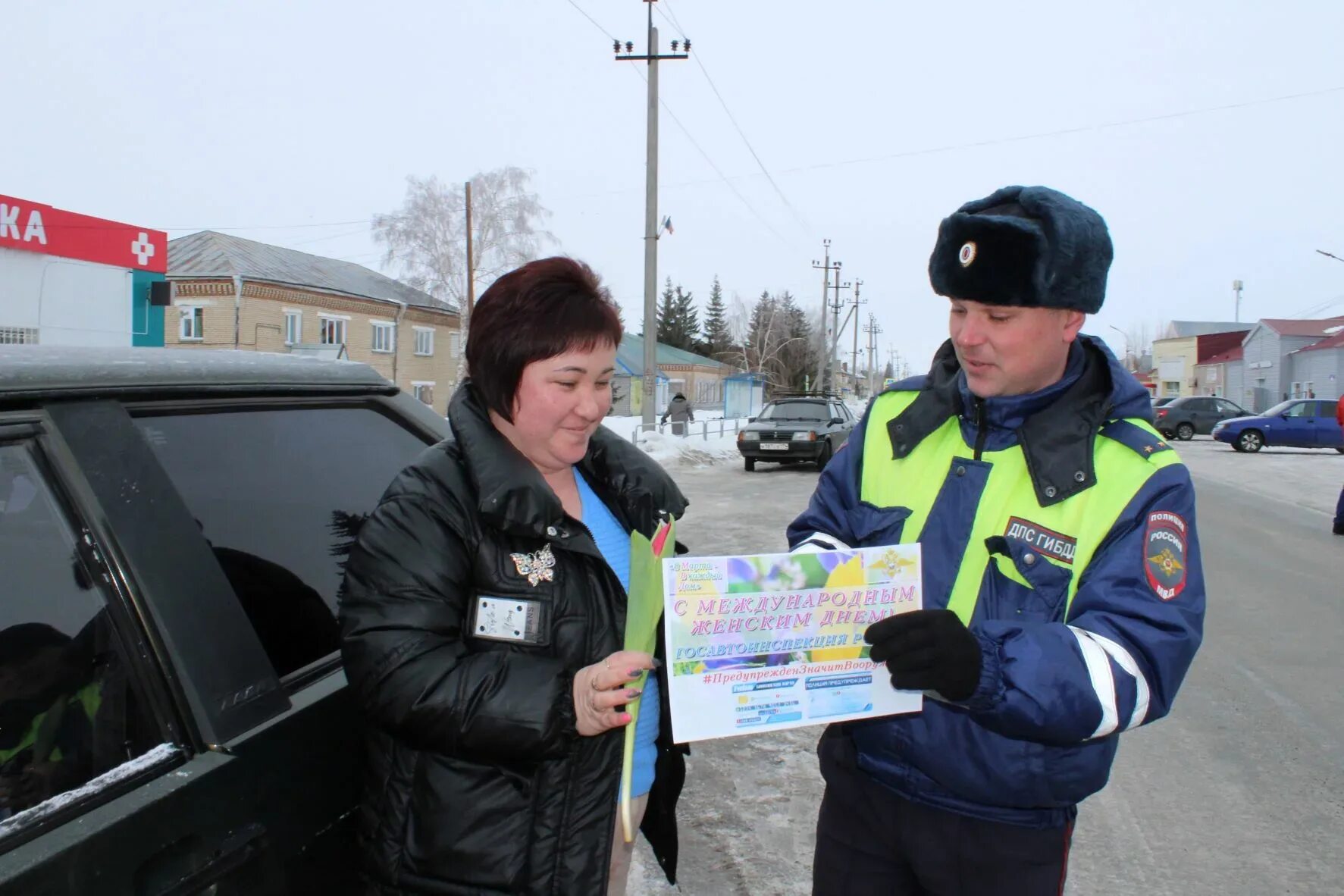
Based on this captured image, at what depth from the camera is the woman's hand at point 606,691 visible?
144cm

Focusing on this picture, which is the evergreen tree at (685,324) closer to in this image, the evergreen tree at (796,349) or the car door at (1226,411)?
the evergreen tree at (796,349)

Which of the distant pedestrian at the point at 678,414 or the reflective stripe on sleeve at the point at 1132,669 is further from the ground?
the distant pedestrian at the point at 678,414

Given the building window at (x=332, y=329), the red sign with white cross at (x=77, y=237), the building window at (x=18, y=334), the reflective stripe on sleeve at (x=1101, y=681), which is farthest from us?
the building window at (x=332, y=329)

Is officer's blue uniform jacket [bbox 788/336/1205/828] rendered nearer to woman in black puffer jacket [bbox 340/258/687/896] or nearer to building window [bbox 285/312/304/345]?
woman in black puffer jacket [bbox 340/258/687/896]

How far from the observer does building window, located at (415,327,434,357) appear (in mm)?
43438

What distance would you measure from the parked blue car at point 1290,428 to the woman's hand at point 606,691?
1121 inches

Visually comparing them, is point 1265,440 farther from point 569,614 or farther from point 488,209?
point 488,209

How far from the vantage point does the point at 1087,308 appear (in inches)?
65.1

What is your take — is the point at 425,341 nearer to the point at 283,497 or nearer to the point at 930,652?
the point at 283,497

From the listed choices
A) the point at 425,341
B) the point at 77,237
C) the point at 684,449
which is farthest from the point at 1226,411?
the point at 425,341

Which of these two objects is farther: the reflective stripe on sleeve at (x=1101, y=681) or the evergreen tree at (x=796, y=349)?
the evergreen tree at (x=796, y=349)

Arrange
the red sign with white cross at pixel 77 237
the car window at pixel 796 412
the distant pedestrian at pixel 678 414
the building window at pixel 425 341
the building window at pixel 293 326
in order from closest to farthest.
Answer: the red sign with white cross at pixel 77 237 < the car window at pixel 796 412 < the distant pedestrian at pixel 678 414 < the building window at pixel 293 326 < the building window at pixel 425 341

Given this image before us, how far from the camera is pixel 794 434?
54.4ft

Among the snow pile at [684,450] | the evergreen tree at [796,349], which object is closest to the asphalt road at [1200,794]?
the snow pile at [684,450]
